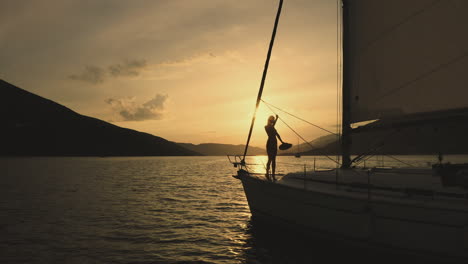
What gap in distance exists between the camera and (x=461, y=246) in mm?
6145

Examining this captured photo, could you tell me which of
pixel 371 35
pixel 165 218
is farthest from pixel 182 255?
pixel 371 35

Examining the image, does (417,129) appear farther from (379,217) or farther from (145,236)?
(145,236)

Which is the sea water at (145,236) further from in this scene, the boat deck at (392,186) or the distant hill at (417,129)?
the distant hill at (417,129)

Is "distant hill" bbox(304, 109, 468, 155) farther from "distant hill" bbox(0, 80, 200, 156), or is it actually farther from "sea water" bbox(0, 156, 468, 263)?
"distant hill" bbox(0, 80, 200, 156)

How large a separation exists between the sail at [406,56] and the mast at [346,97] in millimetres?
73

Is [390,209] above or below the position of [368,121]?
below

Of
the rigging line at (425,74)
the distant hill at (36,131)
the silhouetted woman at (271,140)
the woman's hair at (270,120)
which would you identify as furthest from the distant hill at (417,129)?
the distant hill at (36,131)

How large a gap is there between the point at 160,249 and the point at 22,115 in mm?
211953

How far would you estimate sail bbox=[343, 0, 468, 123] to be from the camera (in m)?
8.41

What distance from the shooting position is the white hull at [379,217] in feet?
20.4

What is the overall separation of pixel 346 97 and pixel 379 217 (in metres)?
5.02

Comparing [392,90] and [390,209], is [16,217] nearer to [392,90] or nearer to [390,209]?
[390,209]

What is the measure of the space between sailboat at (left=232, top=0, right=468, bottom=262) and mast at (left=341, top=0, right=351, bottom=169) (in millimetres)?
35

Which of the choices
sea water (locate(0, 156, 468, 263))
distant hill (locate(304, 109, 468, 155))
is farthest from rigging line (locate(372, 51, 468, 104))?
sea water (locate(0, 156, 468, 263))
